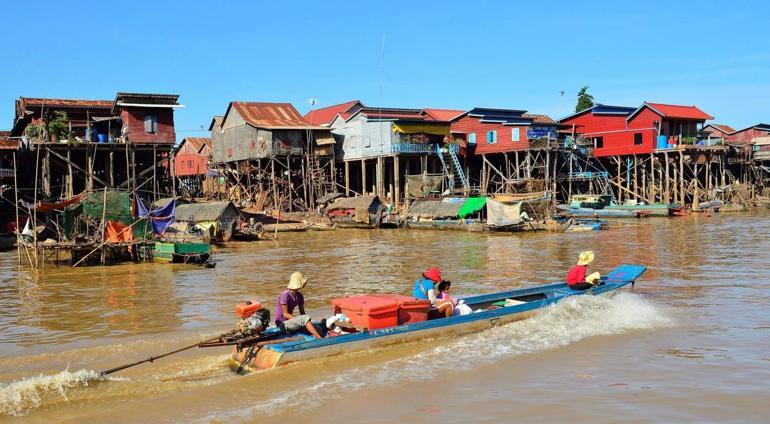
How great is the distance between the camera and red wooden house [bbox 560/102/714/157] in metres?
43.4

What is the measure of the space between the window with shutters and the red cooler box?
27.8 meters

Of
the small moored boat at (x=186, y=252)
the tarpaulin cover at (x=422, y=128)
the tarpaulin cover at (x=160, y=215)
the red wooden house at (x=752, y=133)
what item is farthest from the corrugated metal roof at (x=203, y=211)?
the red wooden house at (x=752, y=133)

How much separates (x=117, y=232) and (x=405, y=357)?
1522cm

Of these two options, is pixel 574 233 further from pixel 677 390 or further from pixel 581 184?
pixel 677 390

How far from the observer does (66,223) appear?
21703 mm

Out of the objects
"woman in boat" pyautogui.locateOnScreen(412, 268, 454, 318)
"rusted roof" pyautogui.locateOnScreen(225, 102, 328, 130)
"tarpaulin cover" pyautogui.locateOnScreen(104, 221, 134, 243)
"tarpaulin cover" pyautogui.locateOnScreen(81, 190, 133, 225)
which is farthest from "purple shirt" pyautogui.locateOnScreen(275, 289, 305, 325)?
"rusted roof" pyautogui.locateOnScreen(225, 102, 328, 130)

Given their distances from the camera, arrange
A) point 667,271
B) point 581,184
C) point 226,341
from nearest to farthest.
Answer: point 226,341, point 667,271, point 581,184

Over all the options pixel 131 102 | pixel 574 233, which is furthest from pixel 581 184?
pixel 131 102

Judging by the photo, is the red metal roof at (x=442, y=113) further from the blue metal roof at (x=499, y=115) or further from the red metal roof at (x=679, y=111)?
the red metal roof at (x=679, y=111)

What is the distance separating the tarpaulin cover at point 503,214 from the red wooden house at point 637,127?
17.5 metres

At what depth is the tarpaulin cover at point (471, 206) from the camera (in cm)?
3364

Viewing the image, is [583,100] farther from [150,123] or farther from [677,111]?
[150,123]

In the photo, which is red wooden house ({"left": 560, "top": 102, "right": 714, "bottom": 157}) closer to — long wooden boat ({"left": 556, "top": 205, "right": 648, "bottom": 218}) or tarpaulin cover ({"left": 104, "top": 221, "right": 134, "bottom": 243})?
long wooden boat ({"left": 556, "top": 205, "right": 648, "bottom": 218})

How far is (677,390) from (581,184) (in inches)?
1668
